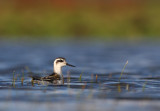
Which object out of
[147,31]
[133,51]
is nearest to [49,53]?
[133,51]

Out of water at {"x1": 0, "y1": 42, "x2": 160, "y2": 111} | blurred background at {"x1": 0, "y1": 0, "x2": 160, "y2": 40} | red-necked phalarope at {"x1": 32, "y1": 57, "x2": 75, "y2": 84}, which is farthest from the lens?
blurred background at {"x1": 0, "y1": 0, "x2": 160, "y2": 40}

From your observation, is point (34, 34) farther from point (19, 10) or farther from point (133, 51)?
point (133, 51)

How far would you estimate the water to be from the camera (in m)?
10.5

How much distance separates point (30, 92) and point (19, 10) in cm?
2360

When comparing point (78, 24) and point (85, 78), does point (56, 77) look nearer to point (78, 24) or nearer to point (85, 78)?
point (85, 78)

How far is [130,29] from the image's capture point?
32.4 meters

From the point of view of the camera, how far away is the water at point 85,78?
10454mm

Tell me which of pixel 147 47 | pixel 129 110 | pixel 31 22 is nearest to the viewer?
pixel 129 110

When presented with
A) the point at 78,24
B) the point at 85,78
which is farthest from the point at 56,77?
the point at 78,24

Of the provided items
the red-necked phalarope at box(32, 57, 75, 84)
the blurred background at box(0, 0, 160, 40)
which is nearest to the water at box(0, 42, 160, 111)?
the red-necked phalarope at box(32, 57, 75, 84)

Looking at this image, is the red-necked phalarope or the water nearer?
the water

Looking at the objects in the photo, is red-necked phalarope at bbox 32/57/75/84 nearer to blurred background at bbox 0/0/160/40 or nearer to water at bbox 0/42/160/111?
water at bbox 0/42/160/111

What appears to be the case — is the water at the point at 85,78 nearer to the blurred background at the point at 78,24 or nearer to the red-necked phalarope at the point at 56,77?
the red-necked phalarope at the point at 56,77

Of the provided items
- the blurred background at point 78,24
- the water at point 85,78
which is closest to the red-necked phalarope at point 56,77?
the water at point 85,78
